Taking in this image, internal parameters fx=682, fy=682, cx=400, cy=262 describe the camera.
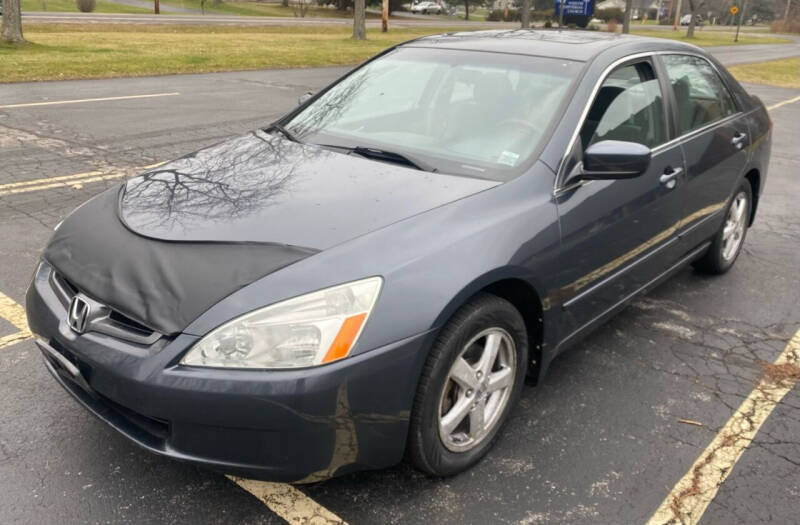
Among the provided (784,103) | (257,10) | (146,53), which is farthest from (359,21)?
(257,10)

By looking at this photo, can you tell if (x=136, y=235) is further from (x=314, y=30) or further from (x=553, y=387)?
(x=314, y=30)

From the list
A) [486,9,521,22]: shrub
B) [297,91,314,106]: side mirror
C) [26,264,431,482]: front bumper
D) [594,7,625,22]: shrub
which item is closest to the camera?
[26,264,431,482]: front bumper

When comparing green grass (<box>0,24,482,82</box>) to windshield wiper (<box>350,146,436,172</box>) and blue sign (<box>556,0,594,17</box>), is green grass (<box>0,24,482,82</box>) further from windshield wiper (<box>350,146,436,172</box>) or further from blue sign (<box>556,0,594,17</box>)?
windshield wiper (<box>350,146,436,172</box>)

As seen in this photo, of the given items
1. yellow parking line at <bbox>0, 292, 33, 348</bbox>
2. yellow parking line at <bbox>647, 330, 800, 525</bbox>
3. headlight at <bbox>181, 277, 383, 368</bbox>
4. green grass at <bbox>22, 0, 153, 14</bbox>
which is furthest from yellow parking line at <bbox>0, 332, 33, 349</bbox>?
green grass at <bbox>22, 0, 153, 14</bbox>

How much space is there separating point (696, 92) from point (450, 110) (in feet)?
5.72

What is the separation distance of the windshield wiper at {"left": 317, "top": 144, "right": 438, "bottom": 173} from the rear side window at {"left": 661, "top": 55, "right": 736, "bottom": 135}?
67.4 inches

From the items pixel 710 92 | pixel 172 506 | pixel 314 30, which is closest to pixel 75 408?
pixel 172 506

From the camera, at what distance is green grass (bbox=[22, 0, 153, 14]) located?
4072cm

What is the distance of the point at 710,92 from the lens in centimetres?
435

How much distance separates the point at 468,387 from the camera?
8.41ft

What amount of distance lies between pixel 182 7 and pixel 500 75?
50861 millimetres

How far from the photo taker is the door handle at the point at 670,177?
355 cm

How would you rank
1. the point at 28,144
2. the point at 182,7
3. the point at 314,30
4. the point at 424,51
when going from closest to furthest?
the point at 424,51 < the point at 28,144 < the point at 314,30 < the point at 182,7

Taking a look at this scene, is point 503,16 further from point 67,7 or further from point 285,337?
point 285,337
